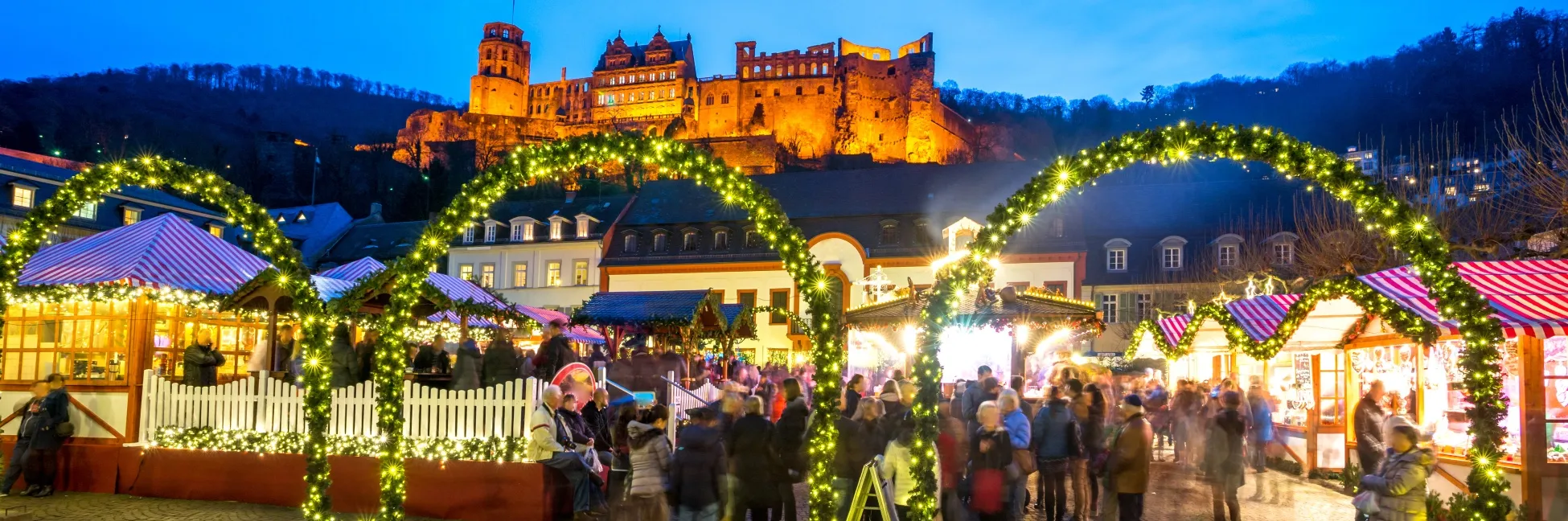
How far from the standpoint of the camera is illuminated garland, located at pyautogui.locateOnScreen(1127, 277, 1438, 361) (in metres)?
10.2

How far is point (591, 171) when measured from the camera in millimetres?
81875

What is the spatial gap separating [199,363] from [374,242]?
37.4 m

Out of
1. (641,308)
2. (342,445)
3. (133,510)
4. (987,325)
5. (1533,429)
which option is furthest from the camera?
(641,308)

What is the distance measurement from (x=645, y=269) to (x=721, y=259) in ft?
9.67

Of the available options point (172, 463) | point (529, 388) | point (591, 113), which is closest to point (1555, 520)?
point (529, 388)

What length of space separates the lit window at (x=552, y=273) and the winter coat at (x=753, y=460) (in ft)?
119

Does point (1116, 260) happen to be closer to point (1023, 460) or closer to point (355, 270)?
point (355, 270)

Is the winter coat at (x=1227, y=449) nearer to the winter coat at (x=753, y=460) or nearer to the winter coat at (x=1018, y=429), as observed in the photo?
the winter coat at (x=1018, y=429)

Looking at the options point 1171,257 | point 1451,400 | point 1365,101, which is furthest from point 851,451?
point 1365,101

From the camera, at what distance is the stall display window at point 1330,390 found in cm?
1641

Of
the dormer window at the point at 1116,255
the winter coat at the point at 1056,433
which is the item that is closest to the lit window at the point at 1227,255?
the dormer window at the point at 1116,255

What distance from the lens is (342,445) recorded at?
37.9 feet

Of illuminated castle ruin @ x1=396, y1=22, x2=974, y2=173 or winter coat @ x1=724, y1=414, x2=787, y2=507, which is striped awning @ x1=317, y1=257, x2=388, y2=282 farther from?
illuminated castle ruin @ x1=396, y1=22, x2=974, y2=173

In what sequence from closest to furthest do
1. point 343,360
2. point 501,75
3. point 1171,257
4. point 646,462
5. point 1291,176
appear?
point 1291,176, point 646,462, point 343,360, point 1171,257, point 501,75
